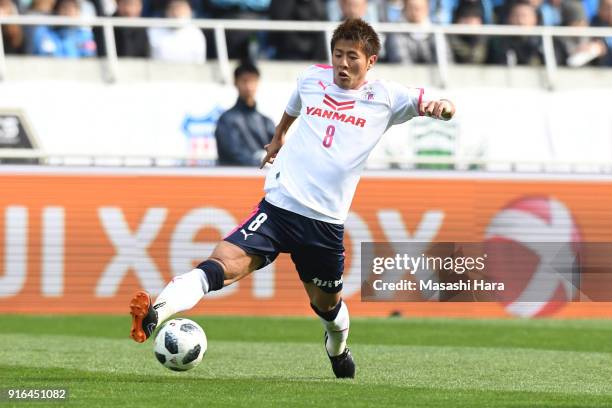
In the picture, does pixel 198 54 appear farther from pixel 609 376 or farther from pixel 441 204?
pixel 609 376

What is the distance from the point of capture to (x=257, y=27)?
61.0 feet

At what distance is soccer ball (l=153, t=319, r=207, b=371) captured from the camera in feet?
29.7

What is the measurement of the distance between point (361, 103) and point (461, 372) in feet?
7.60

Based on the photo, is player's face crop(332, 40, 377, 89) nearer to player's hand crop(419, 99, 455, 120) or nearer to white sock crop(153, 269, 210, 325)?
player's hand crop(419, 99, 455, 120)

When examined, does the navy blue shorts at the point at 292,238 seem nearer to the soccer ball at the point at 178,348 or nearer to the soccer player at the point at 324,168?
the soccer player at the point at 324,168

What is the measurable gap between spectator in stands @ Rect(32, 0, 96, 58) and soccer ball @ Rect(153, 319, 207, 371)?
974 cm

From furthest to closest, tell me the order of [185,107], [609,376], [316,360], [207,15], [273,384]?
[207,15] < [185,107] < [316,360] < [609,376] < [273,384]

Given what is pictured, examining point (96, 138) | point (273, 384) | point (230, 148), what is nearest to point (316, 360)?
point (273, 384)

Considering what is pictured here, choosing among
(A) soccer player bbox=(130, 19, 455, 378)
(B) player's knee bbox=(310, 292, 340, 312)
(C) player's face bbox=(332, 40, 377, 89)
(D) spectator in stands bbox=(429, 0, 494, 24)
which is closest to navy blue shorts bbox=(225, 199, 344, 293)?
(A) soccer player bbox=(130, 19, 455, 378)

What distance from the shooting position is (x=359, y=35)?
362 inches

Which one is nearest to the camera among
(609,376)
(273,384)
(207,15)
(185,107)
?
(273,384)

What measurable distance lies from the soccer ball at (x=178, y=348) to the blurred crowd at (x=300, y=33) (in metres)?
9.64

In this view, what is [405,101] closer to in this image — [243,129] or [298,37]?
[243,129]

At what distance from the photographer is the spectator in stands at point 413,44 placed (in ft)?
62.8
